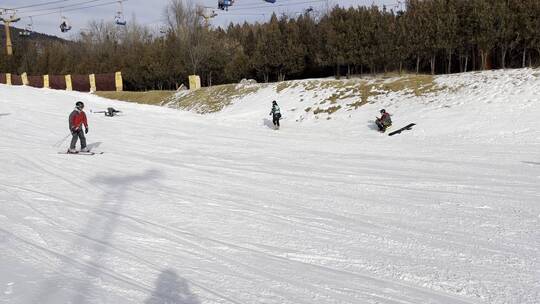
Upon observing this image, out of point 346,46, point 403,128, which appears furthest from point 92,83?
point 403,128

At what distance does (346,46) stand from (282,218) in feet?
89.4

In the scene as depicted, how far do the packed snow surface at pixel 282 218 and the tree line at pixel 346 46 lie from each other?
930 cm

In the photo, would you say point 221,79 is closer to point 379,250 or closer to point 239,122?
point 239,122

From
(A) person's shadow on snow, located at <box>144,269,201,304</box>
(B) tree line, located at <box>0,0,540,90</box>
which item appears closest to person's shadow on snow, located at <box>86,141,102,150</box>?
(A) person's shadow on snow, located at <box>144,269,201,304</box>

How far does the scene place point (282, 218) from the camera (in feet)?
25.4

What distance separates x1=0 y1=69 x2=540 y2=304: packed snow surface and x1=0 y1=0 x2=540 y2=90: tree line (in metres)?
9.30

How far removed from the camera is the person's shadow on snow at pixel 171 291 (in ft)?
15.3

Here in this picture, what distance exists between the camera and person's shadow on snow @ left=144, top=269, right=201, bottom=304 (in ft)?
15.3

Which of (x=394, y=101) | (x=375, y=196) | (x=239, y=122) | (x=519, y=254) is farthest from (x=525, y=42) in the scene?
(x=519, y=254)

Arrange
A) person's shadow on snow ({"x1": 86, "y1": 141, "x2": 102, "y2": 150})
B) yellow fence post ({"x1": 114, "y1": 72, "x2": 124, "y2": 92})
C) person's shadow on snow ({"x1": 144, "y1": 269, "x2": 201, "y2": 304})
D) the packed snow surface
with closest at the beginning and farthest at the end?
person's shadow on snow ({"x1": 144, "y1": 269, "x2": 201, "y2": 304}) < the packed snow surface < person's shadow on snow ({"x1": 86, "y1": 141, "x2": 102, "y2": 150}) < yellow fence post ({"x1": 114, "y1": 72, "x2": 124, "y2": 92})

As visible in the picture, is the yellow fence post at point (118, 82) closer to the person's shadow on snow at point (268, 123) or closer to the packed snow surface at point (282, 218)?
the person's shadow on snow at point (268, 123)

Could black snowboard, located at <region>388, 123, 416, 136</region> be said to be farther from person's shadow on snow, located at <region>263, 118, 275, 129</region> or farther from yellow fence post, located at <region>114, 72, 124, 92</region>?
yellow fence post, located at <region>114, 72, 124, 92</region>

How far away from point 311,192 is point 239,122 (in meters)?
17.0

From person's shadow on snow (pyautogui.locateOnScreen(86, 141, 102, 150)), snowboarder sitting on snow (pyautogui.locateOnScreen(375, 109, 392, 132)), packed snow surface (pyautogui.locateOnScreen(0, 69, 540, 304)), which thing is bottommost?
packed snow surface (pyautogui.locateOnScreen(0, 69, 540, 304))
